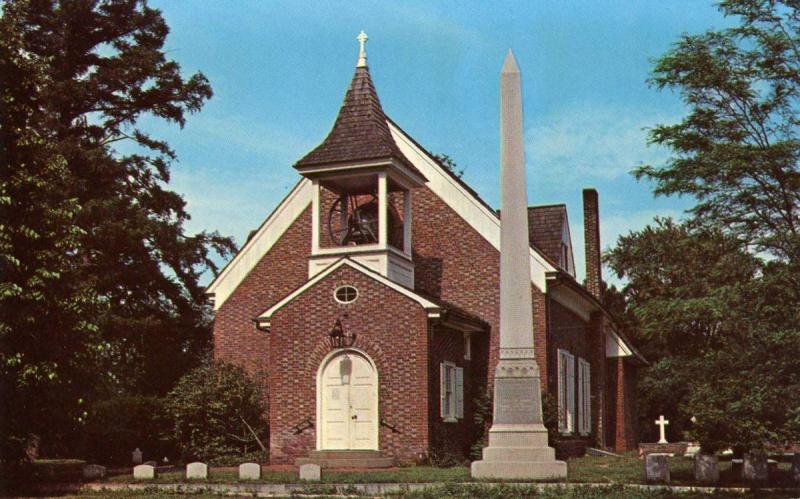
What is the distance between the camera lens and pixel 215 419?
28.2m

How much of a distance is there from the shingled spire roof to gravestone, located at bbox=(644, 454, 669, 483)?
462 inches

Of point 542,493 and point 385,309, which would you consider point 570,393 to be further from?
point 542,493

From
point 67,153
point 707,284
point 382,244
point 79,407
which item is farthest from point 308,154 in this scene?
point 707,284

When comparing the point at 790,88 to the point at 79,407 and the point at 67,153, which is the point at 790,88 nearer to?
the point at 79,407

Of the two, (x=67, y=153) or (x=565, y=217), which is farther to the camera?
(x=565, y=217)

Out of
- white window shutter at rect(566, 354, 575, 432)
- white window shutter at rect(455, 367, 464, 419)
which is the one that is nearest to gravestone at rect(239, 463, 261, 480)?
white window shutter at rect(455, 367, 464, 419)

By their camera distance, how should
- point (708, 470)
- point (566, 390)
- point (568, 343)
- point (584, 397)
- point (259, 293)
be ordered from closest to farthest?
1. point (708, 470)
2. point (566, 390)
3. point (259, 293)
4. point (568, 343)
5. point (584, 397)

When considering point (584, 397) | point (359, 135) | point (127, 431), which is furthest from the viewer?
point (584, 397)

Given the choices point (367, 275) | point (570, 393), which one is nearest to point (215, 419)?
point (367, 275)

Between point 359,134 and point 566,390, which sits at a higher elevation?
point 359,134

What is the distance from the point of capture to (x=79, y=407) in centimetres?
2070

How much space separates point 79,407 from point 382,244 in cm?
967

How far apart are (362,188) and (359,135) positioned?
1.84 meters

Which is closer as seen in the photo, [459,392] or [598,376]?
[459,392]
